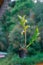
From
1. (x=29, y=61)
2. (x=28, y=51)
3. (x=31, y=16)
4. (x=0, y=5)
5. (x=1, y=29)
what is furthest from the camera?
(x=0, y=5)

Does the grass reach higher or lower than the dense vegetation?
lower

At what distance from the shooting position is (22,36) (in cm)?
1084

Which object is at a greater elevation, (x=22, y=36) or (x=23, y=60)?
(x=22, y=36)

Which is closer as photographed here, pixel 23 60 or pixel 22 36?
pixel 23 60

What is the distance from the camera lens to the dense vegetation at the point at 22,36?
33.0 ft

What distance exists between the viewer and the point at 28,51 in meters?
10.6

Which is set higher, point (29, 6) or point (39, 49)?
point (29, 6)

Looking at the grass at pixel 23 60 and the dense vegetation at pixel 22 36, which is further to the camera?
the dense vegetation at pixel 22 36

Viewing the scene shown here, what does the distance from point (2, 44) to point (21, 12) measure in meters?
1.92

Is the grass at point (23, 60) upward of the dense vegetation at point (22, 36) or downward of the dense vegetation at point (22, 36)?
downward

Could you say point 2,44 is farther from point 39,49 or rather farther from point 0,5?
point 0,5

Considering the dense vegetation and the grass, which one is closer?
the grass

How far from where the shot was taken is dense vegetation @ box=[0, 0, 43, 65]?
33.0ft

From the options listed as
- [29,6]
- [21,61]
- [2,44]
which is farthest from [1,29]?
[21,61]
